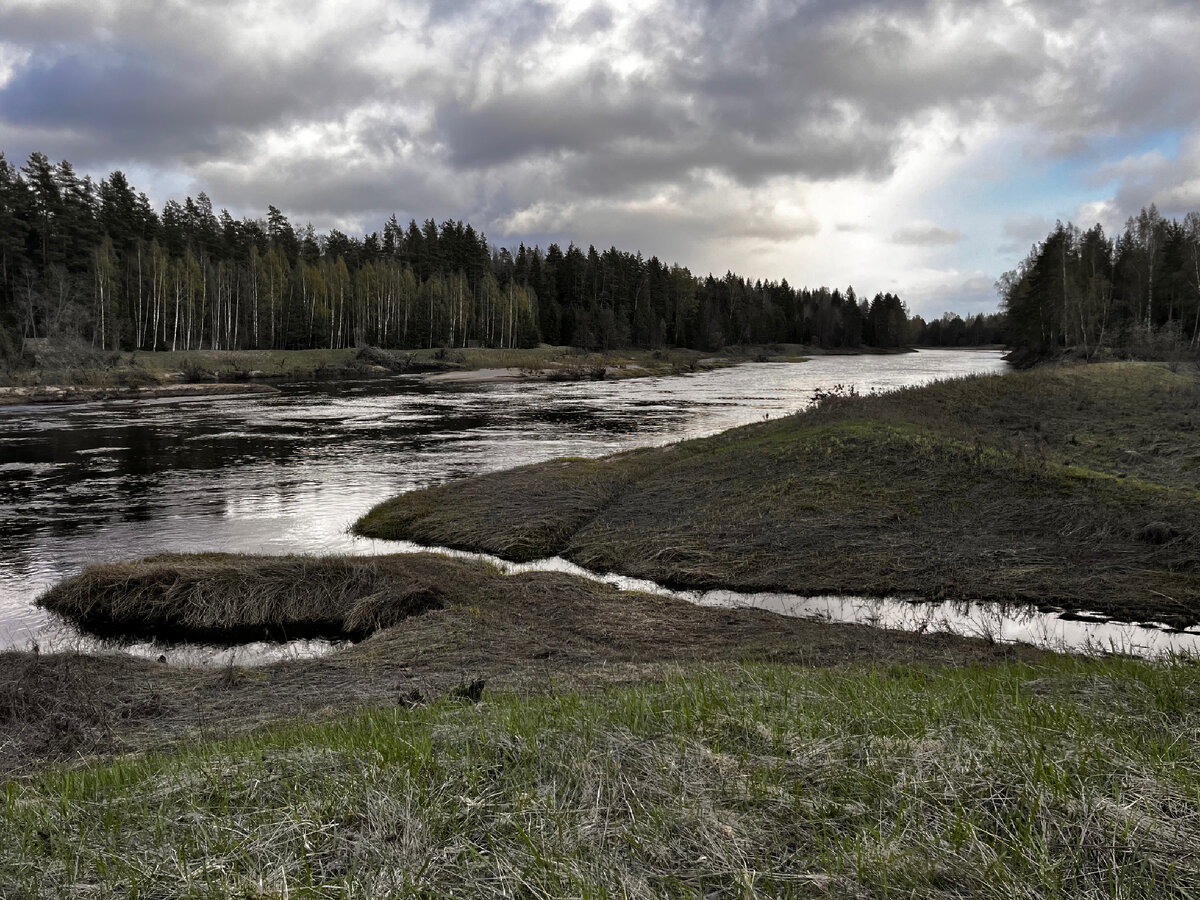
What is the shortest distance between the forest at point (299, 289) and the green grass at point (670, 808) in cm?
7570

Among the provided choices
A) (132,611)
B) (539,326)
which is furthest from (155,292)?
(132,611)

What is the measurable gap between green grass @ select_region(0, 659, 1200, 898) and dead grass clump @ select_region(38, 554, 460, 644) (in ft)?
24.7

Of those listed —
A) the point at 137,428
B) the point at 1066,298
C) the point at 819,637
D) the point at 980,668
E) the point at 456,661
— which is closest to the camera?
the point at 980,668

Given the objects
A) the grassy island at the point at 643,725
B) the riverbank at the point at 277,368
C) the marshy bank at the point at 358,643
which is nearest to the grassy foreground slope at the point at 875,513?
the grassy island at the point at 643,725

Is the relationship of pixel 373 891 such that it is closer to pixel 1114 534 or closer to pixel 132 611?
pixel 132 611

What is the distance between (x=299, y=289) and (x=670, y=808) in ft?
361

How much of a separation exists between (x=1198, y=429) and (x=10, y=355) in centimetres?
7978

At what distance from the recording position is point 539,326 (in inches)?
4975

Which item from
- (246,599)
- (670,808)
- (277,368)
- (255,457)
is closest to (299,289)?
(277,368)

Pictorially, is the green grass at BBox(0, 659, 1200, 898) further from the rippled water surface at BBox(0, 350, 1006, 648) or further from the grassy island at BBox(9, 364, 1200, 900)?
the rippled water surface at BBox(0, 350, 1006, 648)

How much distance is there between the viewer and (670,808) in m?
3.63

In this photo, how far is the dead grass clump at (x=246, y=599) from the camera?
12.8m

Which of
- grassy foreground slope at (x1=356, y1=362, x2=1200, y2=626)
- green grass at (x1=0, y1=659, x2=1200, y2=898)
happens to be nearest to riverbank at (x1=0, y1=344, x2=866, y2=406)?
grassy foreground slope at (x1=356, y1=362, x2=1200, y2=626)

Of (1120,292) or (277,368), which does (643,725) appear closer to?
(277,368)
